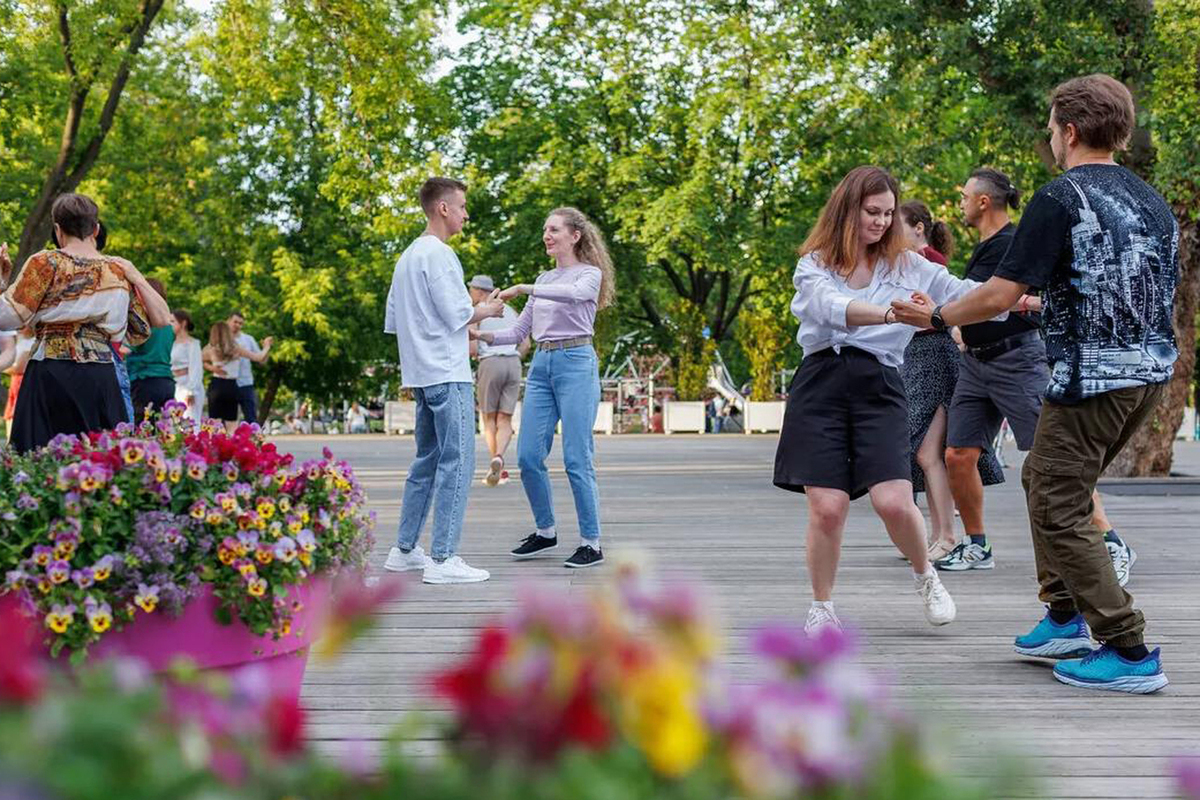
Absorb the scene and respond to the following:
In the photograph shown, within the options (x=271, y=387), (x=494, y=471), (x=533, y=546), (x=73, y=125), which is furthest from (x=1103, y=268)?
(x=271, y=387)

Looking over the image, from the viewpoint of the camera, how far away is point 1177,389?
53.1 feet

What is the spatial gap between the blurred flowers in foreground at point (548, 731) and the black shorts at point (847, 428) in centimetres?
475

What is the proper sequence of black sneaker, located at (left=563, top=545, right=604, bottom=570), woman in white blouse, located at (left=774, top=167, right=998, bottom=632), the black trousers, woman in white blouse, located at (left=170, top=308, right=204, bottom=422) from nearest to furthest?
woman in white blouse, located at (left=774, top=167, right=998, bottom=632), black sneaker, located at (left=563, top=545, right=604, bottom=570), the black trousers, woman in white blouse, located at (left=170, top=308, right=204, bottom=422)

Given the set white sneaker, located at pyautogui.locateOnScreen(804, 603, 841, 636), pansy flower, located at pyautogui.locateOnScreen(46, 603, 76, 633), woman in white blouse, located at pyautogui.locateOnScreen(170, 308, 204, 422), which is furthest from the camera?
woman in white blouse, located at pyautogui.locateOnScreen(170, 308, 204, 422)

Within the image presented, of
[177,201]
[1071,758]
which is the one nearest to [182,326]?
[1071,758]

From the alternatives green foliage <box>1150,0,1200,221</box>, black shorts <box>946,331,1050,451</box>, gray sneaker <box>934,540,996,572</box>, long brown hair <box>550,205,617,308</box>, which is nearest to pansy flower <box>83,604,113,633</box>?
long brown hair <box>550,205,617,308</box>

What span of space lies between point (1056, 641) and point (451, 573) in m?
3.32

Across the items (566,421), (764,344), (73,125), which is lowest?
(566,421)

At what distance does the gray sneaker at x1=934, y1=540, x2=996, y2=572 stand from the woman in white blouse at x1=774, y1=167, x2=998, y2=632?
2.69 meters

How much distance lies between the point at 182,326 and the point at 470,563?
29.6 ft

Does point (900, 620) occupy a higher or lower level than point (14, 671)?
lower

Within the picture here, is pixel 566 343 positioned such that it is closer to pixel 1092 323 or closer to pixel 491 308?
pixel 491 308

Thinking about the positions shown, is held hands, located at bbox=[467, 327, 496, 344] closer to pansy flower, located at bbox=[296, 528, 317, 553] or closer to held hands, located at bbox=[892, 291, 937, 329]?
held hands, located at bbox=[892, 291, 937, 329]

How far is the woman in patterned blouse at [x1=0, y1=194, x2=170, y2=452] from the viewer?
22.1 feet
